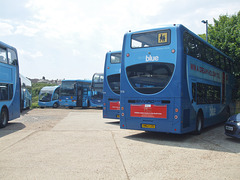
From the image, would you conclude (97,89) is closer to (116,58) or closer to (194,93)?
(116,58)

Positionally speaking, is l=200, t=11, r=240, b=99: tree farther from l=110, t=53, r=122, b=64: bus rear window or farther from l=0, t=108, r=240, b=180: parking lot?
l=0, t=108, r=240, b=180: parking lot

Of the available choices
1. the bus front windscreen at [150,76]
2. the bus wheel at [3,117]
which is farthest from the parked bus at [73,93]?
the bus front windscreen at [150,76]

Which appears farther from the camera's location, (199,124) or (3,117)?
(3,117)

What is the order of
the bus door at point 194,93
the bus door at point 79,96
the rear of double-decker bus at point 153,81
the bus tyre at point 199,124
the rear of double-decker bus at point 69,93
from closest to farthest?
the rear of double-decker bus at point 153,81 → the bus door at point 194,93 → the bus tyre at point 199,124 → the rear of double-decker bus at point 69,93 → the bus door at point 79,96

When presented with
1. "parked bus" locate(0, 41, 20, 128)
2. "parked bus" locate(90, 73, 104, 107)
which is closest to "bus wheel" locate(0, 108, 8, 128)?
"parked bus" locate(0, 41, 20, 128)

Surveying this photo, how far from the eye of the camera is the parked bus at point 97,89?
26511 mm

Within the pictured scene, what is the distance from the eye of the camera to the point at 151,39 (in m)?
10.1

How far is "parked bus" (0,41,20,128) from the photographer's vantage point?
13219 millimetres

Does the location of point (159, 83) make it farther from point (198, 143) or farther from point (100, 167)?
point (100, 167)

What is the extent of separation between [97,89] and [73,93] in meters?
4.81

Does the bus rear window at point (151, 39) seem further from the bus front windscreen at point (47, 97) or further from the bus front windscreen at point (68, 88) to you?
the bus front windscreen at point (47, 97)

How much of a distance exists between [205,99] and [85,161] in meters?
7.24

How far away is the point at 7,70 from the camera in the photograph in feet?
44.9

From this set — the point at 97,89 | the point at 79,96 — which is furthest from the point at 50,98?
the point at 97,89
